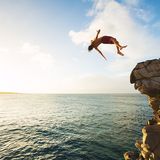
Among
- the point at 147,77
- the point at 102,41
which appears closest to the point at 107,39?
the point at 102,41

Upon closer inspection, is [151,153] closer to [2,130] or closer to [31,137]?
[31,137]

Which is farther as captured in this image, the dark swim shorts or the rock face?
the rock face

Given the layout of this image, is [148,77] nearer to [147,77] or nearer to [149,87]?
[147,77]

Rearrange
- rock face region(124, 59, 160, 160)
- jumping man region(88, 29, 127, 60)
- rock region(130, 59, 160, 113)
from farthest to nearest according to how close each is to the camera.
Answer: rock region(130, 59, 160, 113)
rock face region(124, 59, 160, 160)
jumping man region(88, 29, 127, 60)

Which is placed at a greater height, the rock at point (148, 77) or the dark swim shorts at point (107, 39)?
the dark swim shorts at point (107, 39)

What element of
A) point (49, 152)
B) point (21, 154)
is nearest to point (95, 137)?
point (49, 152)

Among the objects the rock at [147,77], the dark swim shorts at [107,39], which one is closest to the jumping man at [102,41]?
the dark swim shorts at [107,39]

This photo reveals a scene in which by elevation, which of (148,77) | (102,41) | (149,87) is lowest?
(149,87)

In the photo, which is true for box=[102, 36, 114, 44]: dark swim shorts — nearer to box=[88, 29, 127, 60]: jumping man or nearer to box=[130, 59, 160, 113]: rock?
box=[88, 29, 127, 60]: jumping man

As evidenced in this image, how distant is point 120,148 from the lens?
32.3 meters

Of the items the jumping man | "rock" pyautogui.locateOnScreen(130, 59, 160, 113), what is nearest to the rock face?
"rock" pyautogui.locateOnScreen(130, 59, 160, 113)

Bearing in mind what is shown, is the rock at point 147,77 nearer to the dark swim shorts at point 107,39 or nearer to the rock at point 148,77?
the rock at point 148,77

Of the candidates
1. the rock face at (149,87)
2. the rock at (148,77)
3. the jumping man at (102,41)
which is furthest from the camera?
the rock at (148,77)

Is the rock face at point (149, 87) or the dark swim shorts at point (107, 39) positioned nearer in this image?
the dark swim shorts at point (107, 39)
